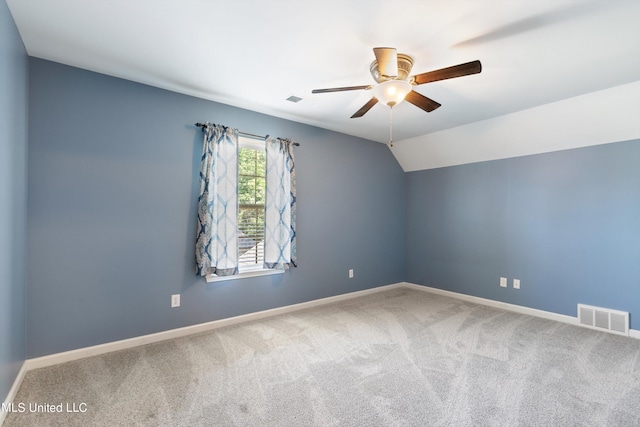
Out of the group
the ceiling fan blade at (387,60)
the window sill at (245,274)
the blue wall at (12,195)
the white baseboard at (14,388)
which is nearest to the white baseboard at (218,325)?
the white baseboard at (14,388)

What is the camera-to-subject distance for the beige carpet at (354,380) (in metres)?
1.77

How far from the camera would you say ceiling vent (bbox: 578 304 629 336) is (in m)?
3.03

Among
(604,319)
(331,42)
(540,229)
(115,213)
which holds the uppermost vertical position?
(331,42)

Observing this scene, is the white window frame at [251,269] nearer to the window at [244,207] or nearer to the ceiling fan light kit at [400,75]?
the window at [244,207]

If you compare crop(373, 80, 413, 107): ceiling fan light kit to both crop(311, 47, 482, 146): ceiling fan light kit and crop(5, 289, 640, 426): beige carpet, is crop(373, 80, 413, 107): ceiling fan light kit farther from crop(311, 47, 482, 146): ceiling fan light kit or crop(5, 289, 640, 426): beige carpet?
crop(5, 289, 640, 426): beige carpet

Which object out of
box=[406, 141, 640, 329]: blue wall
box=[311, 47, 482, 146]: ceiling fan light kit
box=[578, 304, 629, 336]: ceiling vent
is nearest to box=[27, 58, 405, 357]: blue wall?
box=[311, 47, 482, 146]: ceiling fan light kit

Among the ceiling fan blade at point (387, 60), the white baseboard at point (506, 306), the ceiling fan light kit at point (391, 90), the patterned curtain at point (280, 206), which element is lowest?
the white baseboard at point (506, 306)

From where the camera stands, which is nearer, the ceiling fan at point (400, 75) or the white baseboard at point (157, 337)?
the ceiling fan at point (400, 75)

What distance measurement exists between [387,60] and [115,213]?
2623mm

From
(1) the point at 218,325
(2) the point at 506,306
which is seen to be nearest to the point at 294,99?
(1) the point at 218,325

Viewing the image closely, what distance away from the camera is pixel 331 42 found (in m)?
2.08

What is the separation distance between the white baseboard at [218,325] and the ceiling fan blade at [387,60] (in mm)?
2879

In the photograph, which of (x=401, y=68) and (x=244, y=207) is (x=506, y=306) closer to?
(x=401, y=68)

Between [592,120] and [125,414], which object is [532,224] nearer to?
[592,120]
